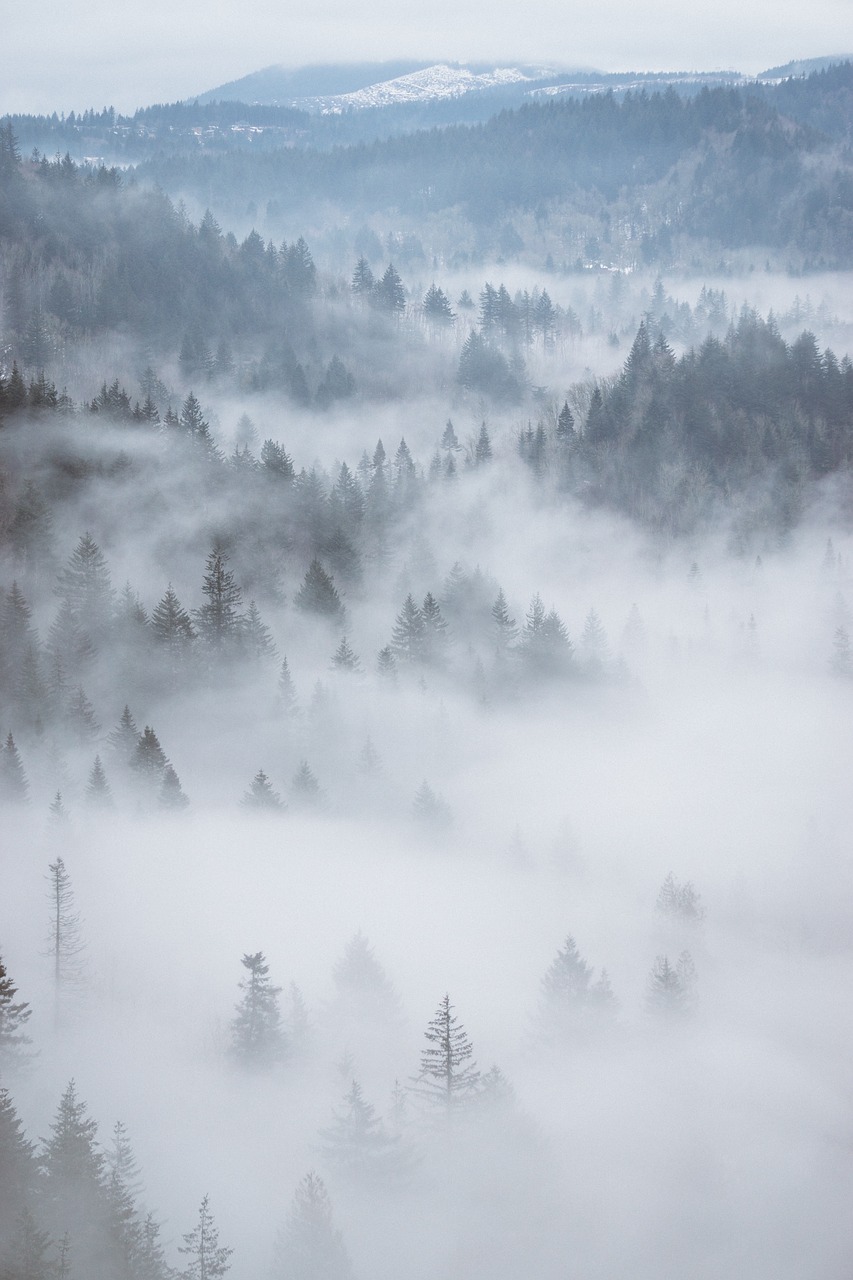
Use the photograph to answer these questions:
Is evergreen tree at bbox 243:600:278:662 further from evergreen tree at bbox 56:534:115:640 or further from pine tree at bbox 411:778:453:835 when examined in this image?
pine tree at bbox 411:778:453:835

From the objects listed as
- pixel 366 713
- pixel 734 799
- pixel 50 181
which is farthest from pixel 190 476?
pixel 50 181

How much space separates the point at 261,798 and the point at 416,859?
476 inches

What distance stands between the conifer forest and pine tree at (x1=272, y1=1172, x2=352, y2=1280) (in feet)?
0.48

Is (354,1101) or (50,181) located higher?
(50,181)

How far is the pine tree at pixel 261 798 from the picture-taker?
65.3m

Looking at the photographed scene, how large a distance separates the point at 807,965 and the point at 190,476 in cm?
6529

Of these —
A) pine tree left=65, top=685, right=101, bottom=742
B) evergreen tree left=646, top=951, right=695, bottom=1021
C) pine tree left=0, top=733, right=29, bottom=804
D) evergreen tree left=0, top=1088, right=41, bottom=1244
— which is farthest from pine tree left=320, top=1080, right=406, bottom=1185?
pine tree left=65, top=685, right=101, bottom=742

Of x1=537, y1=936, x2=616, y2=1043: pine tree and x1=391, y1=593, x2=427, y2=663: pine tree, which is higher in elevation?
x1=391, y1=593, x2=427, y2=663: pine tree

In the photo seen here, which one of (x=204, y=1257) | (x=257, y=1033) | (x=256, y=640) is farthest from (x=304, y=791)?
(x=204, y=1257)

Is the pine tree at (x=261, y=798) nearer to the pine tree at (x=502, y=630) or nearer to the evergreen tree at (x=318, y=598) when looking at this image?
the evergreen tree at (x=318, y=598)

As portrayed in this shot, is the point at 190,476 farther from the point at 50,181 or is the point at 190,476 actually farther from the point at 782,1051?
the point at 50,181

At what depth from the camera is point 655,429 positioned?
518ft

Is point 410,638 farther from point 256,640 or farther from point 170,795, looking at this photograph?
point 170,795

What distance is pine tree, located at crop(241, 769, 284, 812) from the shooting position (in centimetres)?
6531
